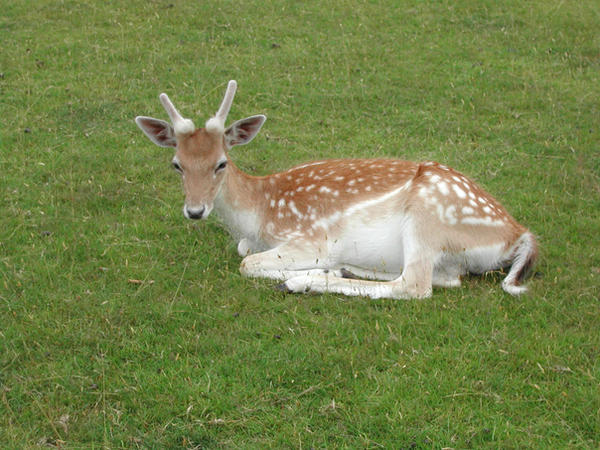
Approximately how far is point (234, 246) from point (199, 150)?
3.20ft

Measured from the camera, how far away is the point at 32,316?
5.48m

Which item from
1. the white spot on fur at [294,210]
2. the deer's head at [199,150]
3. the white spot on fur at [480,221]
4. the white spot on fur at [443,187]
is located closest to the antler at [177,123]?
the deer's head at [199,150]

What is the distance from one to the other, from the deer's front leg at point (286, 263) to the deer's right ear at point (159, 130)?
3.89 feet

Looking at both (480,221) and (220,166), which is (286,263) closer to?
(220,166)

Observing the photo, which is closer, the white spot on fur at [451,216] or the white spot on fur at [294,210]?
the white spot on fur at [451,216]

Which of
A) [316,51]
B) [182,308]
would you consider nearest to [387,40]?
[316,51]

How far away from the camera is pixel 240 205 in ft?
21.6

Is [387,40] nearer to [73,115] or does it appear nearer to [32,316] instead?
[73,115]

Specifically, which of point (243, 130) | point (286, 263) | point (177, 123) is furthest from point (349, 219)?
point (177, 123)

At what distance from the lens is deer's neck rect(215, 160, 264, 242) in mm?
6523

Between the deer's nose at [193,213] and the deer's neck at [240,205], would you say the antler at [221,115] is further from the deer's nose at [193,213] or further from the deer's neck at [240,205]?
the deer's nose at [193,213]

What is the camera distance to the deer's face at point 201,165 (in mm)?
6078

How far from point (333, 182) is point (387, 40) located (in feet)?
18.8

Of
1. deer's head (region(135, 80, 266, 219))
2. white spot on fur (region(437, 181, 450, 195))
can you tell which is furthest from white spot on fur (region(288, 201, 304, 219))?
white spot on fur (region(437, 181, 450, 195))
